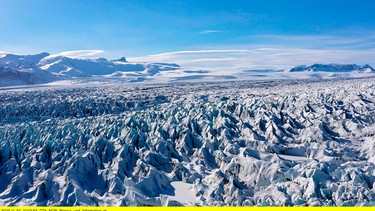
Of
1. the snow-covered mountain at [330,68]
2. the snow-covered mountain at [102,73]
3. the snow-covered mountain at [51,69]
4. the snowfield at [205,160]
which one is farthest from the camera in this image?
the snow-covered mountain at [330,68]

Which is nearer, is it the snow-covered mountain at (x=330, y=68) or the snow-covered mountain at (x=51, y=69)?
the snow-covered mountain at (x=51, y=69)

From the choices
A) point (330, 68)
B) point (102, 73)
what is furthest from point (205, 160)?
point (330, 68)

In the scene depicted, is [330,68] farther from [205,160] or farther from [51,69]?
[205,160]

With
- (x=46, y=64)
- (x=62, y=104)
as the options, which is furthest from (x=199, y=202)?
(x=46, y=64)

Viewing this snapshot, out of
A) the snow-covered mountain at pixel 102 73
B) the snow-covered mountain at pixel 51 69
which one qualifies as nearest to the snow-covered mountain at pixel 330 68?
the snow-covered mountain at pixel 102 73

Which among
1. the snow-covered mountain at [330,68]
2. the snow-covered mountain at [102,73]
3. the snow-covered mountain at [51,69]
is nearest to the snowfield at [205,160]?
the snow-covered mountain at [102,73]

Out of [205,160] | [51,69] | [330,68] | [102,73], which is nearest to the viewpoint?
[205,160]

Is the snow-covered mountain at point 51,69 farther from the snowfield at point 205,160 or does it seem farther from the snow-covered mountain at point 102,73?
the snowfield at point 205,160

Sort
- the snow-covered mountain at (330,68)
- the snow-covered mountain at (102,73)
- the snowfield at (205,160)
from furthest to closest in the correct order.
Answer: the snow-covered mountain at (330,68), the snow-covered mountain at (102,73), the snowfield at (205,160)

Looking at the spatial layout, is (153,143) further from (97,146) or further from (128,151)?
(97,146)
